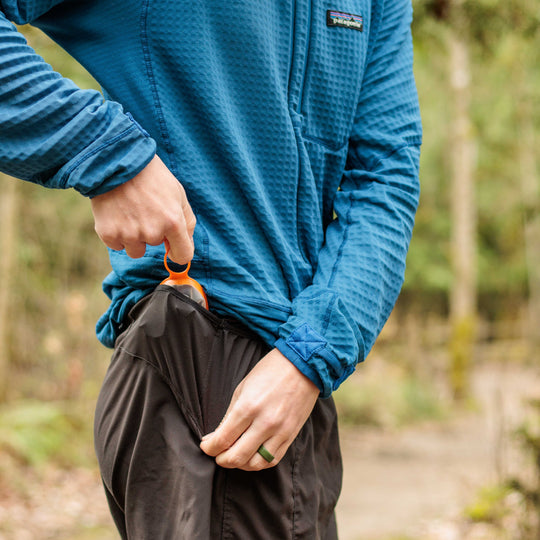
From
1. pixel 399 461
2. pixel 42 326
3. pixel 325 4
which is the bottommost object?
pixel 399 461

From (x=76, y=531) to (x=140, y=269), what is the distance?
14.6 feet

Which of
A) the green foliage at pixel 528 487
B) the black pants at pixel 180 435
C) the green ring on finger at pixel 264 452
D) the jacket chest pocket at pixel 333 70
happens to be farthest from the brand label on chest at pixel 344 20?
the green foliage at pixel 528 487

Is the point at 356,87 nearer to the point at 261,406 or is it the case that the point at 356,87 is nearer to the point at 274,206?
the point at 274,206

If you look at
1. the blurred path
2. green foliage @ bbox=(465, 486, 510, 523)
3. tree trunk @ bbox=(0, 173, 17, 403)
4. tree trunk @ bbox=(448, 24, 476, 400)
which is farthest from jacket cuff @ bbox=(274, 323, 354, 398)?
tree trunk @ bbox=(448, 24, 476, 400)

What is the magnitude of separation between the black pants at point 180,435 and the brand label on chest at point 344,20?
1.72ft

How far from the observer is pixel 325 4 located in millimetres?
1059

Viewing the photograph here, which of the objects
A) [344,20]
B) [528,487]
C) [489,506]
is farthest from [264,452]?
[489,506]

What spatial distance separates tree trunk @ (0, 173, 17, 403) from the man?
5546 mm

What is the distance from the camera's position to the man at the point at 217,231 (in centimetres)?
84

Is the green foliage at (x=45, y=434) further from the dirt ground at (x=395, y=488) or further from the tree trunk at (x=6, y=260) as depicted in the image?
the tree trunk at (x=6, y=260)

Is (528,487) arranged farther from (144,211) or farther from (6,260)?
(6,260)

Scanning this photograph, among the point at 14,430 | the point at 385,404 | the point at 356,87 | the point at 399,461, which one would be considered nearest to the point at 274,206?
the point at 356,87

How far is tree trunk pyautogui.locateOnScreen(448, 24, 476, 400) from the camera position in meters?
11.7

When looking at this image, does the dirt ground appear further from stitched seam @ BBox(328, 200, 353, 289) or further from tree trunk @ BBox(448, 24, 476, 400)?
stitched seam @ BBox(328, 200, 353, 289)
